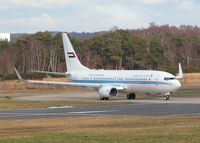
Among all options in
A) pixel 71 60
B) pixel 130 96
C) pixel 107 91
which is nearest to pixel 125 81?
pixel 130 96

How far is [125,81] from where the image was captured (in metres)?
59.4

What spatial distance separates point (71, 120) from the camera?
106 feet

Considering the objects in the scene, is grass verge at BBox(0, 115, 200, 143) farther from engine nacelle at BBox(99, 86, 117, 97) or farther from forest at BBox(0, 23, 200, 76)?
forest at BBox(0, 23, 200, 76)

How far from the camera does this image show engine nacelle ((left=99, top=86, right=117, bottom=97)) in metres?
58.4

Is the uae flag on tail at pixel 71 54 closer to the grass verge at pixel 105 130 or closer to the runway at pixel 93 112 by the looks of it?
the runway at pixel 93 112

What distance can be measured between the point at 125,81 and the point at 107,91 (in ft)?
7.11

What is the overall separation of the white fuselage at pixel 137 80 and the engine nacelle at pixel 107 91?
3.49ft

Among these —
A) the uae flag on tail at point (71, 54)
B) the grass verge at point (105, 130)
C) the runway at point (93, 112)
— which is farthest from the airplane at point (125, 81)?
the grass verge at point (105, 130)

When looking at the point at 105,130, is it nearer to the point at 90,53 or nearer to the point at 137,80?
the point at 137,80

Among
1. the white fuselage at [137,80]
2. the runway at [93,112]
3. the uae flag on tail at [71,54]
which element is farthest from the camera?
the uae flag on tail at [71,54]

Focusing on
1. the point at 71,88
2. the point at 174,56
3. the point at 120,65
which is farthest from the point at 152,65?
the point at 71,88

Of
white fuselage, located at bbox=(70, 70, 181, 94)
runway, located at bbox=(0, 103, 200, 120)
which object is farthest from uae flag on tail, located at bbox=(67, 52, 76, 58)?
runway, located at bbox=(0, 103, 200, 120)

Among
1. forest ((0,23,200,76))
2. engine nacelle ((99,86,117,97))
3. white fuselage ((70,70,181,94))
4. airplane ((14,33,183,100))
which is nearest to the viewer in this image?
white fuselage ((70,70,181,94))

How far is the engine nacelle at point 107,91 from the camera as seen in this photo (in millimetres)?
58406
